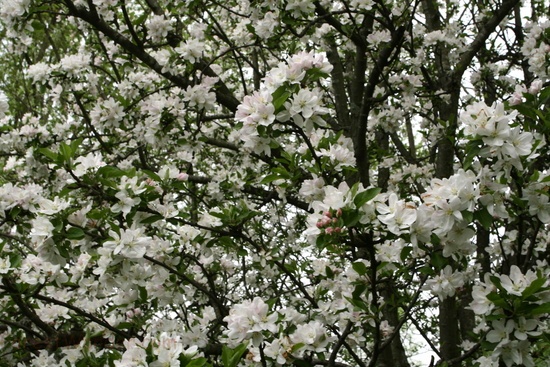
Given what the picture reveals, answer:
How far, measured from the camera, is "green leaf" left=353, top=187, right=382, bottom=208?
5.55 feet

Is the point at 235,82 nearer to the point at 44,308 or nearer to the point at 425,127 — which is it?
the point at 425,127

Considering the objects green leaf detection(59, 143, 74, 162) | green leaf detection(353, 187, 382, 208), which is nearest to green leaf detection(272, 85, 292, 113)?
green leaf detection(353, 187, 382, 208)

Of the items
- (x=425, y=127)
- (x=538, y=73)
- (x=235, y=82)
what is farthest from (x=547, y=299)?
(x=235, y=82)

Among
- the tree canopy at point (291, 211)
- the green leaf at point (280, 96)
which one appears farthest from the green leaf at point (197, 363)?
the green leaf at point (280, 96)

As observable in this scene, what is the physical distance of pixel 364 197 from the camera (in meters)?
1.70

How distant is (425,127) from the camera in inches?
185

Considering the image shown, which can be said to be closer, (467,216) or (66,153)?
(467,216)

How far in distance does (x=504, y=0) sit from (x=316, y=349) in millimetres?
2825

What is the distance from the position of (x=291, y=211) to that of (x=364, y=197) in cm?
340

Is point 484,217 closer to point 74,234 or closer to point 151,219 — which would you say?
point 151,219

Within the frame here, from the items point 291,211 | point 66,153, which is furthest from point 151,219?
point 291,211

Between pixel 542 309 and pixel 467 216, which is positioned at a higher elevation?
pixel 467 216

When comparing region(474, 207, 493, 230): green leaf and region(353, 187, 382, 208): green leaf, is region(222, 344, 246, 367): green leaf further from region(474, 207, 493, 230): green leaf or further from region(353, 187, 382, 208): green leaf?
region(474, 207, 493, 230): green leaf

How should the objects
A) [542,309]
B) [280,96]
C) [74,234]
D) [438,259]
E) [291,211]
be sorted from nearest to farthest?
1. [542,309]
2. [438,259]
3. [280,96]
4. [74,234]
5. [291,211]
